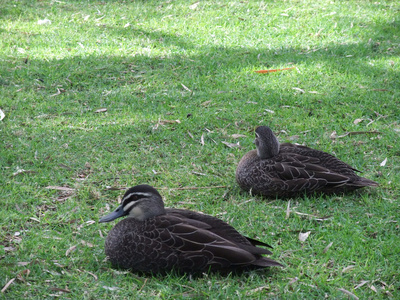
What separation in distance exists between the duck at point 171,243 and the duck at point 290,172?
42.6 inches

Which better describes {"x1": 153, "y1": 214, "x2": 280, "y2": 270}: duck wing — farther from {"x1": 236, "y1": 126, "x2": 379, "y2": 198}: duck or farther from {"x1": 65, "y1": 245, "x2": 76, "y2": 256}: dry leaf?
{"x1": 236, "y1": 126, "x2": 379, "y2": 198}: duck

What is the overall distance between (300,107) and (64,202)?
135 inches

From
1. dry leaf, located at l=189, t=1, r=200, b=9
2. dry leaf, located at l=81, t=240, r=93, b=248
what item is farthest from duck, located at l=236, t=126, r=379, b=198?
dry leaf, located at l=189, t=1, r=200, b=9

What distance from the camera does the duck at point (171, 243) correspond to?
3.85 m

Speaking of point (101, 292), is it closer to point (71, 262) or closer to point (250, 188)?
A: point (71, 262)

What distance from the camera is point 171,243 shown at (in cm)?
390

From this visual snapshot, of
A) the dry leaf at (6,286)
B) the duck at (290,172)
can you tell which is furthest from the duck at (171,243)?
the duck at (290,172)

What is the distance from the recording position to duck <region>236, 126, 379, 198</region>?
4.97 m

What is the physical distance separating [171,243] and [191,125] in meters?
2.84

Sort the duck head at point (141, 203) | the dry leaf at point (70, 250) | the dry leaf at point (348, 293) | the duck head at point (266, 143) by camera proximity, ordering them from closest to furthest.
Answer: the dry leaf at point (348, 293)
the duck head at point (141, 203)
the dry leaf at point (70, 250)
the duck head at point (266, 143)

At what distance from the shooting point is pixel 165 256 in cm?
388

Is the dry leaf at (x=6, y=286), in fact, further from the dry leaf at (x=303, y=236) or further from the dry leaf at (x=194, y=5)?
the dry leaf at (x=194, y=5)

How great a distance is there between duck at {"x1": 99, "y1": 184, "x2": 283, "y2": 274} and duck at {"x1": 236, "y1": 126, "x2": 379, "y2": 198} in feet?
3.55

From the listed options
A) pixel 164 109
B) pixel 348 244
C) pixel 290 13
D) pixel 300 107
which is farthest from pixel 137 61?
pixel 348 244
